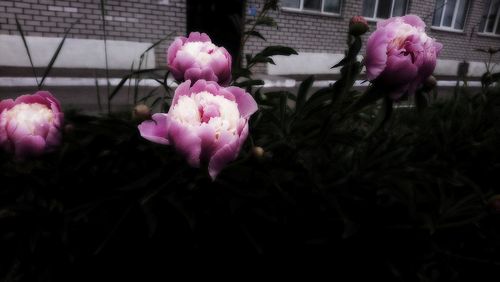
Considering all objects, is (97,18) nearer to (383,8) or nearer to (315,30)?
(315,30)

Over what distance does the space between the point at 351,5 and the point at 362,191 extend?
8.02m

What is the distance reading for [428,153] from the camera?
125 centimetres

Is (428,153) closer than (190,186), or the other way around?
(190,186)

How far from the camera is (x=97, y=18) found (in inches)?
241

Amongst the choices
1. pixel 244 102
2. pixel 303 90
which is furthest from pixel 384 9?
pixel 244 102

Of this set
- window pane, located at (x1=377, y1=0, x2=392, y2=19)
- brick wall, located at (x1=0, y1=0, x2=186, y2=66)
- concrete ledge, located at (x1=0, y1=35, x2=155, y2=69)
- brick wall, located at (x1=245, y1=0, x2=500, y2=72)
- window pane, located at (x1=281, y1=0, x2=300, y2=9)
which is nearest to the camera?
brick wall, located at (x1=0, y1=0, x2=186, y2=66)

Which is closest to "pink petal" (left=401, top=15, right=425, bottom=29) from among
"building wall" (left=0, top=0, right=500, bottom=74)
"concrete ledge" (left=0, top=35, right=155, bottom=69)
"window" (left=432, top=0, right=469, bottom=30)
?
"building wall" (left=0, top=0, right=500, bottom=74)

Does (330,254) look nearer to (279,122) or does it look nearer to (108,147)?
(279,122)

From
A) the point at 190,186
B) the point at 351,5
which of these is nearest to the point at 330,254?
the point at 190,186

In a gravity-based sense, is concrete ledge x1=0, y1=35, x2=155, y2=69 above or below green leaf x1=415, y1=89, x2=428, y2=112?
below

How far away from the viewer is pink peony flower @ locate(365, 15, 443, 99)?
2.00 ft

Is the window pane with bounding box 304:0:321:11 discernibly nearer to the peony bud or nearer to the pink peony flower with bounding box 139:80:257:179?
the peony bud

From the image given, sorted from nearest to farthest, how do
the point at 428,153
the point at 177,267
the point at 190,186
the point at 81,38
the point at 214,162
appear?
the point at 214,162 < the point at 190,186 < the point at 177,267 < the point at 428,153 < the point at 81,38

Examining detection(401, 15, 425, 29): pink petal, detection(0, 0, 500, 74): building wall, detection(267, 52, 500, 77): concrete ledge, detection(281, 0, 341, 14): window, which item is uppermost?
detection(281, 0, 341, 14): window
